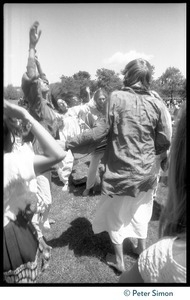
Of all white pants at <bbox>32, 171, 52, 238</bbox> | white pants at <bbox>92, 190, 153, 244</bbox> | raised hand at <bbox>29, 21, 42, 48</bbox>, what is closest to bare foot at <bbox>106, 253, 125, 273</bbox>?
white pants at <bbox>92, 190, 153, 244</bbox>

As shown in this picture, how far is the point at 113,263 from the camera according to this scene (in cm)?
204

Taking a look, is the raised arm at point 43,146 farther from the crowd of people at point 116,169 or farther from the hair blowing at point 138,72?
the hair blowing at point 138,72

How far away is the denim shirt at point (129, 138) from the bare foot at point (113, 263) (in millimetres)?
615

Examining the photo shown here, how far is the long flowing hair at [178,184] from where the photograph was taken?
0.77m

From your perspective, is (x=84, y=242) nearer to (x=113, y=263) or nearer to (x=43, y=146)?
(x=113, y=263)

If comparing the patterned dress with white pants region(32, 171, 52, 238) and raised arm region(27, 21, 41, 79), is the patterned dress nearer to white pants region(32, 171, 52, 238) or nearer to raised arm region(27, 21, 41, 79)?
raised arm region(27, 21, 41, 79)

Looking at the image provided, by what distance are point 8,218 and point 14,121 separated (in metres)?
0.41

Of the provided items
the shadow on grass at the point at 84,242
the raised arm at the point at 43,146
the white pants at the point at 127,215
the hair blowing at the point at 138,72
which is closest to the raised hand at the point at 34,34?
the raised arm at the point at 43,146

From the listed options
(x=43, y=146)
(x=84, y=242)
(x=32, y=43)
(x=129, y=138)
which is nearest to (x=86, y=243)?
(x=84, y=242)

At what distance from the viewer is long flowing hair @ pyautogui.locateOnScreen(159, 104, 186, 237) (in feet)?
2.52

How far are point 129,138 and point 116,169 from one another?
0.24 metres

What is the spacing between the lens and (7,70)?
114 cm
